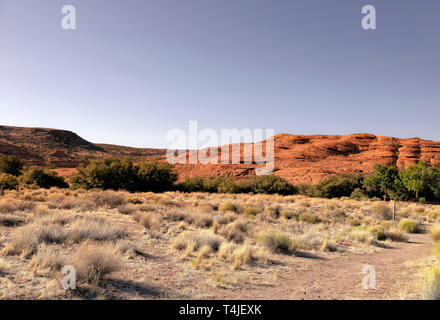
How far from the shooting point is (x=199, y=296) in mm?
5121

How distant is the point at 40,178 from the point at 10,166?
29.5 ft

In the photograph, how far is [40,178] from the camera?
29.1 metres

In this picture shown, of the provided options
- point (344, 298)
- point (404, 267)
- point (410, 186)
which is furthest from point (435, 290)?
point (410, 186)

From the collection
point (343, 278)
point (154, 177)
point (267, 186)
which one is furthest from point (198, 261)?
point (267, 186)

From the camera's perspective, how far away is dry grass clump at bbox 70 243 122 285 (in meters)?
5.12

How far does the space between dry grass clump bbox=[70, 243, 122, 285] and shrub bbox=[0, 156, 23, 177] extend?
36.2 m

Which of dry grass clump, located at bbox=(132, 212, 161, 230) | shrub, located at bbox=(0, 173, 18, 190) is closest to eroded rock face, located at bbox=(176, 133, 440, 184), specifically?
shrub, located at bbox=(0, 173, 18, 190)

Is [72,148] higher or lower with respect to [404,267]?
higher

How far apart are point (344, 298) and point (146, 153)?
94308 millimetres

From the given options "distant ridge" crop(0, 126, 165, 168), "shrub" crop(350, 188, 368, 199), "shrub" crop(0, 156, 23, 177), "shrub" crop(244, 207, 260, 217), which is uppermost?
"distant ridge" crop(0, 126, 165, 168)

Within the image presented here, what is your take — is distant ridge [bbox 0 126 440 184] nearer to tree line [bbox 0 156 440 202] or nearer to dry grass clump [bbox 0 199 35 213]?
tree line [bbox 0 156 440 202]

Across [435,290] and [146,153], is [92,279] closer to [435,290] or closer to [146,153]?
[435,290]

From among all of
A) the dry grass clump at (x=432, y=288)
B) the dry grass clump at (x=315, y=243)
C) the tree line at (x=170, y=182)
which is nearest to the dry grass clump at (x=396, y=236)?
the dry grass clump at (x=315, y=243)

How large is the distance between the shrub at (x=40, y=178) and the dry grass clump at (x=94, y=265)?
27356 mm
